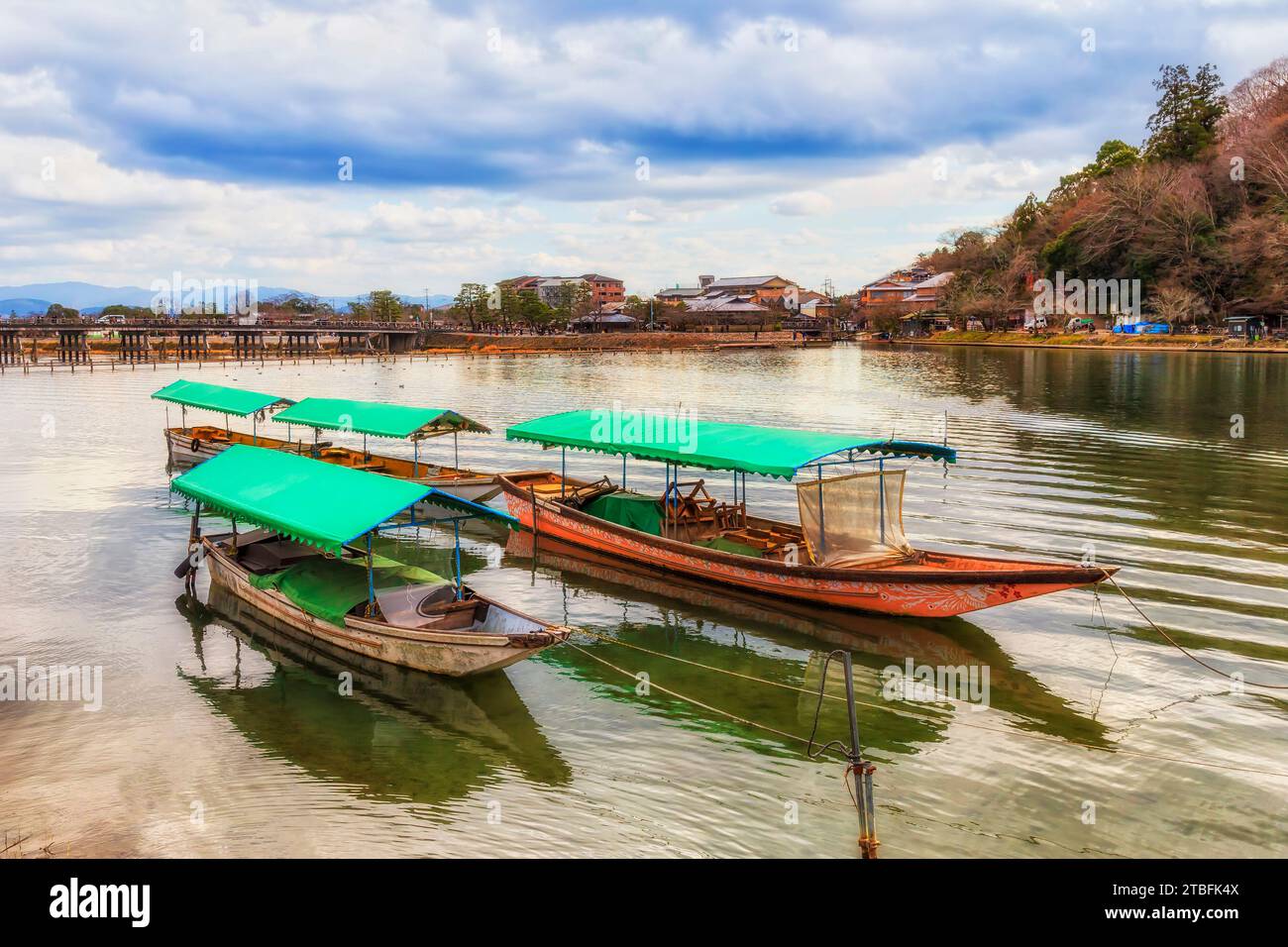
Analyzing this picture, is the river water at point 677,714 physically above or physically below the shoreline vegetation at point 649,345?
below

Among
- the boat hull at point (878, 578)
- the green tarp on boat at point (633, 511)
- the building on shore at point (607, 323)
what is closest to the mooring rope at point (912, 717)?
the boat hull at point (878, 578)

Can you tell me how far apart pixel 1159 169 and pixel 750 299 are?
81500mm

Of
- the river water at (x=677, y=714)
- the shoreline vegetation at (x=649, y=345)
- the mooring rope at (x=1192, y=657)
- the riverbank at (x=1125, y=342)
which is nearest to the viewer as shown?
the river water at (x=677, y=714)

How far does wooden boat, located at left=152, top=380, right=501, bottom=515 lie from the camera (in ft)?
88.7

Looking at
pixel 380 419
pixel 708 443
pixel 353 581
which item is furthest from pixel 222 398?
pixel 708 443

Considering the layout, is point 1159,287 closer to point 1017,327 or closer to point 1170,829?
point 1017,327

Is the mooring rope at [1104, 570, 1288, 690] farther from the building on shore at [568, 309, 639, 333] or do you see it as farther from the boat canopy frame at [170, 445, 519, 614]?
the building on shore at [568, 309, 639, 333]

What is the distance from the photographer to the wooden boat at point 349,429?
27047mm

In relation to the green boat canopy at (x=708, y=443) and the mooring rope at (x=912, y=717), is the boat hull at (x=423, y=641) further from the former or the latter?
the green boat canopy at (x=708, y=443)

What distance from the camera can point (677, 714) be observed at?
14211 mm

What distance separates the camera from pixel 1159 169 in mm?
A: 95062

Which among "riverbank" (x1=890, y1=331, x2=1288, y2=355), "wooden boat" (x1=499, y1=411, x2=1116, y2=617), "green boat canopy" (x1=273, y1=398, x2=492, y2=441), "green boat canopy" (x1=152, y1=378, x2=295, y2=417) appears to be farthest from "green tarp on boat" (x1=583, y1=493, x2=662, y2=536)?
"riverbank" (x1=890, y1=331, x2=1288, y2=355)

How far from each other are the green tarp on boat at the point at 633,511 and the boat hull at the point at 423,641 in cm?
723

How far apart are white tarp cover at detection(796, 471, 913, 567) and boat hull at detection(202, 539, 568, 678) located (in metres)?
6.68
